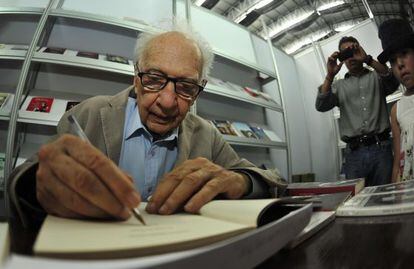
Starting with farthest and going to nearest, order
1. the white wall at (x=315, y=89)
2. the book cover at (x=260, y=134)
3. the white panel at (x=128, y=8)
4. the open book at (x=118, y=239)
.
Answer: the white wall at (x=315, y=89)
the book cover at (x=260, y=134)
the white panel at (x=128, y=8)
the open book at (x=118, y=239)

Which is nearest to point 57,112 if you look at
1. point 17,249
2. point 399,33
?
point 17,249

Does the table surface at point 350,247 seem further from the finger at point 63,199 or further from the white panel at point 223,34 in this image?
the white panel at point 223,34

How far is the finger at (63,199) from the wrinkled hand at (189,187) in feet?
0.32

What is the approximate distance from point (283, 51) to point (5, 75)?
2688mm

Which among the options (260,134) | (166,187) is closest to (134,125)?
(166,187)

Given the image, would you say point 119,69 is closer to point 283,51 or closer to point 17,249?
point 17,249

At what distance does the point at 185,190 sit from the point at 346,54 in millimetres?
1693

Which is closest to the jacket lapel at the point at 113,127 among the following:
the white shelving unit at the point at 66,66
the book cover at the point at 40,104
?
the white shelving unit at the point at 66,66

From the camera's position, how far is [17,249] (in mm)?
162

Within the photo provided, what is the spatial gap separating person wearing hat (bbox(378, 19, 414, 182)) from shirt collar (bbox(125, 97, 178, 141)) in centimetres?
108

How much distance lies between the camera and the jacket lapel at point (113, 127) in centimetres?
82

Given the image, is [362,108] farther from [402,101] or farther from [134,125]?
[134,125]

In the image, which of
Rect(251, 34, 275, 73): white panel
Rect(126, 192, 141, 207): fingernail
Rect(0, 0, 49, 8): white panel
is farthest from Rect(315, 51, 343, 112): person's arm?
Rect(0, 0, 49, 8): white panel

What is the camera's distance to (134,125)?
2.85 feet
